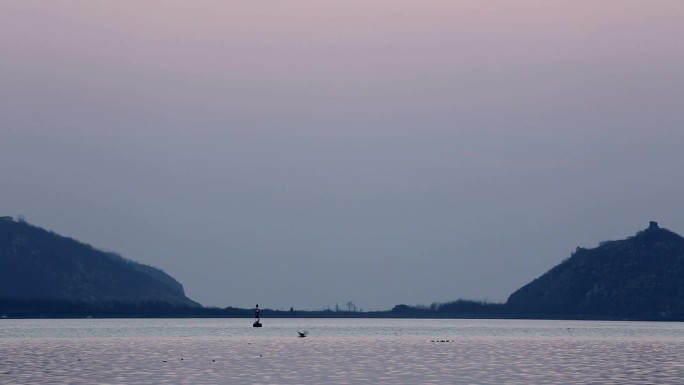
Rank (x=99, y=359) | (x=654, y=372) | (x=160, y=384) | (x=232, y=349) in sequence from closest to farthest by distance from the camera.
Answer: (x=160, y=384) < (x=654, y=372) < (x=99, y=359) < (x=232, y=349)

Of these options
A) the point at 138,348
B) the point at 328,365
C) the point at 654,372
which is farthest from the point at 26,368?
the point at 654,372

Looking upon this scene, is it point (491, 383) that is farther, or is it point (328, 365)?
point (328, 365)

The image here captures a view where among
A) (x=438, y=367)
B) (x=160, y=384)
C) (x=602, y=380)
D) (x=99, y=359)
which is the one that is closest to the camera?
(x=160, y=384)

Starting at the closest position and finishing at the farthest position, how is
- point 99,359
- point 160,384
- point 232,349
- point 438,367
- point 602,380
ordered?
point 160,384, point 602,380, point 438,367, point 99,359, point 232,349

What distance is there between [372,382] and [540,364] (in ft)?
87.9

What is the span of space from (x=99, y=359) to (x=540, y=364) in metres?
40.2

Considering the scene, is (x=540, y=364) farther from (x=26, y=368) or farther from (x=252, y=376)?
(x=26, y=368)

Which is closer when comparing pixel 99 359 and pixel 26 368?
pixel 26 368

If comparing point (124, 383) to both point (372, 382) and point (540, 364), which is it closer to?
point (372, 382)

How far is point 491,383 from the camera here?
74688 mm

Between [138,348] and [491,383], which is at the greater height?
[138,348]

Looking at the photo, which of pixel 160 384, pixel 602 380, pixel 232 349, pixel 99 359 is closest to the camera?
pixel 160 384

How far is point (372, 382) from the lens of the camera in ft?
249

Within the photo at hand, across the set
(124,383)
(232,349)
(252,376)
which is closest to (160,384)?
(124,383)
